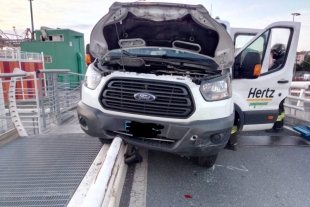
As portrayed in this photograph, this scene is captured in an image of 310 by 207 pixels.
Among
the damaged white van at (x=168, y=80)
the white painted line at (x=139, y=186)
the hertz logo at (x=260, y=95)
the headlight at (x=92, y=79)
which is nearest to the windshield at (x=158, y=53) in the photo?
the damaged white van at (x=168, y=80)

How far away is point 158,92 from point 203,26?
3.62 ft

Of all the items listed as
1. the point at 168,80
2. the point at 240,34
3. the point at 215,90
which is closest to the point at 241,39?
the point at 240,34

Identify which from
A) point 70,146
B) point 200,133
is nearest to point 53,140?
point 70,146

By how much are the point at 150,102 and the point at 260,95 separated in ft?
7.31

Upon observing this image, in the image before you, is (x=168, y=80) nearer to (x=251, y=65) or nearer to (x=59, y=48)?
(x=251, y=65)

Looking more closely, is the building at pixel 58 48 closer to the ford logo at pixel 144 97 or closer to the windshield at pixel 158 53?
the windshield at pixel 158 53

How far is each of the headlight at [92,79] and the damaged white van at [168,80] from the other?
0.04 ft

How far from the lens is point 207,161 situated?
121 inches

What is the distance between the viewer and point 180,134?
7.90 ft

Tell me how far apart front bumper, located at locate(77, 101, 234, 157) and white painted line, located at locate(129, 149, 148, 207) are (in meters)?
0.57

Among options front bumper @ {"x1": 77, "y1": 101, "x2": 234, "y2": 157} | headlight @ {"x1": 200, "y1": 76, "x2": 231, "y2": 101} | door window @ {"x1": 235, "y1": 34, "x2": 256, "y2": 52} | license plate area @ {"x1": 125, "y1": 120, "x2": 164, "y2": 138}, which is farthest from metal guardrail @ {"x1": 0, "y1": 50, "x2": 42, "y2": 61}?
headlight @ {"x1": 200, "y1": 76, "x2": 231, "y2": 101}

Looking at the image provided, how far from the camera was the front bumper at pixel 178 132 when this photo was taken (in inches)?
94.3

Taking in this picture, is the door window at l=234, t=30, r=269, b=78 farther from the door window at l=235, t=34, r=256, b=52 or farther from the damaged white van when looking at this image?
the door window at l=235, t=34, r=256, b=52

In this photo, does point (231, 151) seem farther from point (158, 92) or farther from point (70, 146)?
point (70, 146)
